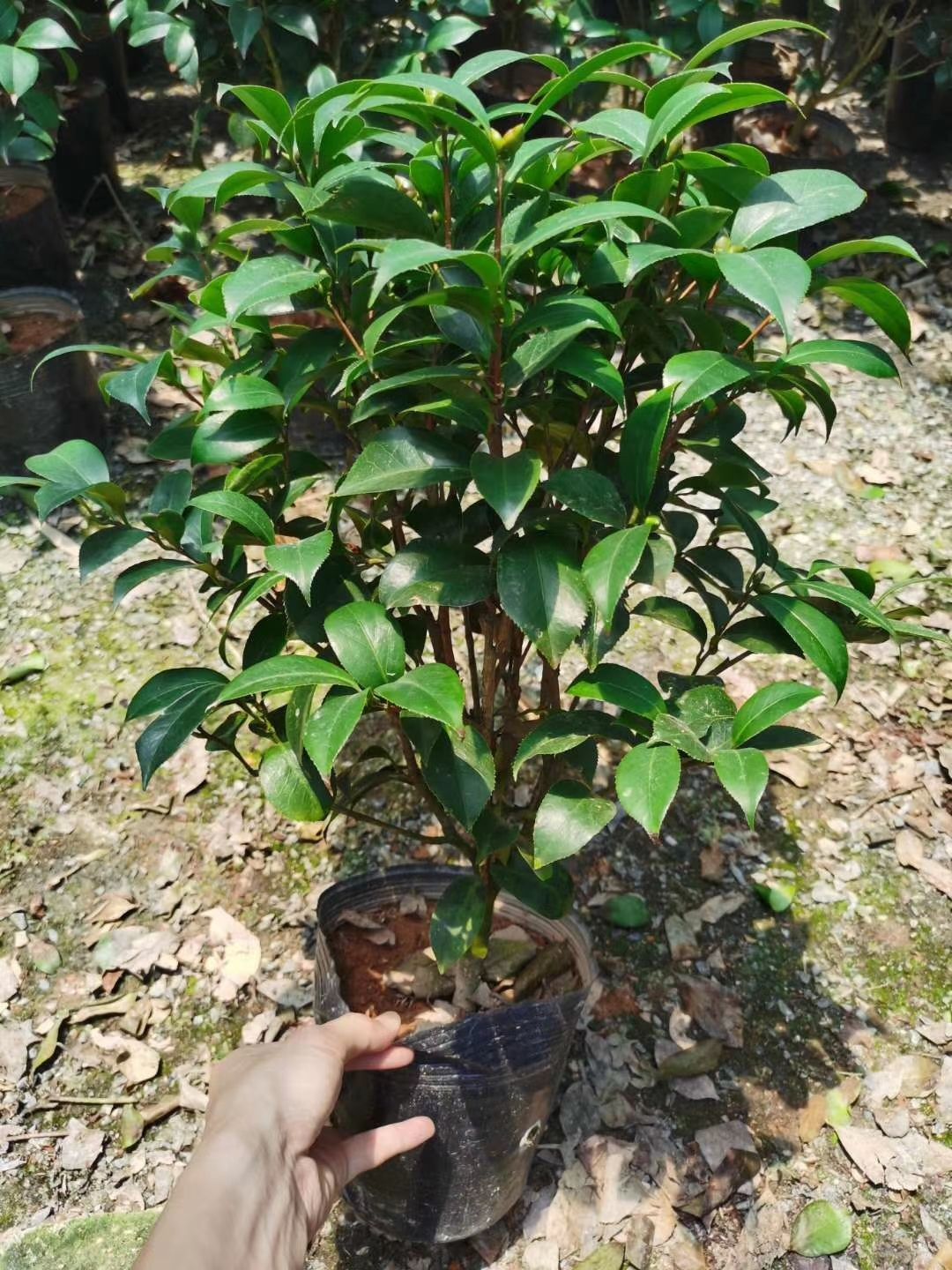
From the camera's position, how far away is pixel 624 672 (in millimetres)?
1008

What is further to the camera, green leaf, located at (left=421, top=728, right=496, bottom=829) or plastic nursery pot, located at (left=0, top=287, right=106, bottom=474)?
plastic nursery pot, located at (left=0, top=287, right=106, bottom=474)

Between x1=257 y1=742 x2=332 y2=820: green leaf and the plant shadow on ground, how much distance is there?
0.76m

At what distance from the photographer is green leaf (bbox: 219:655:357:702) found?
0.90m

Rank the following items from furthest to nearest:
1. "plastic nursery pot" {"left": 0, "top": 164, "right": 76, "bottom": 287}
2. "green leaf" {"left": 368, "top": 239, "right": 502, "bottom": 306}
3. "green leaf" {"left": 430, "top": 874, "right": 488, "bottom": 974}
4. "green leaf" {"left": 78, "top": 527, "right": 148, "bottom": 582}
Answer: "plastic nursery pot" {"left": 0, "top": 164, "right": 76, "bottom": 287} → "green leaf" {"left": 430, "top": 874, "right": 488, "bottom": 974} → "green leaf" {"left": 78, "top": 527, "right": 148, "bottom": 582} → "green leaf" {"left": 368, "top": 239, "right": 502, "bottom": 306}

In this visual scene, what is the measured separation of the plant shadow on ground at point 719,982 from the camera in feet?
4.98

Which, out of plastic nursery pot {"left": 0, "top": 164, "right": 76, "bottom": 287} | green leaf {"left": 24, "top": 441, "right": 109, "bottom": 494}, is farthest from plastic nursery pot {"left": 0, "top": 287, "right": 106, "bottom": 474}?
green leaf {"left": 24, "top": 441, "right": 109, "bottom": 494}

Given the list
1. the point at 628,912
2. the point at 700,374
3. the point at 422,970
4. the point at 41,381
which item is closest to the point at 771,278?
the point at 700,374

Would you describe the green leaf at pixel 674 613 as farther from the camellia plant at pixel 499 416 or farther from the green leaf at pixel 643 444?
the green leaf at pixel 643 444

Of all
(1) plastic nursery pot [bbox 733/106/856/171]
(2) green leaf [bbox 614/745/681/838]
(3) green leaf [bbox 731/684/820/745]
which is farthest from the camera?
(1) plastic nursery pot [bbox 733/106/856/171]

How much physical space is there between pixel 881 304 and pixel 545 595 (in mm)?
363

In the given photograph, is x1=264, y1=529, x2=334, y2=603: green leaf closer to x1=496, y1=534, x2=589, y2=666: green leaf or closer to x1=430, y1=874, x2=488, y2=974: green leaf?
x1=496, y1=534, x2=589, y2=666: green leaf

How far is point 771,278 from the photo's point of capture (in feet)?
2.59

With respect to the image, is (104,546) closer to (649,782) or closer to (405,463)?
(405,463)

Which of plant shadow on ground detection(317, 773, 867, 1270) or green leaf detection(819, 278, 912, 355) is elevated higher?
green leaf detection(819, 278, 912, 355)
